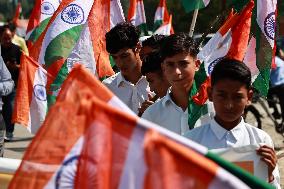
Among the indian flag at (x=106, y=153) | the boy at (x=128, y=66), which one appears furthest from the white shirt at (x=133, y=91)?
the indian flag at (x=106, y=153)

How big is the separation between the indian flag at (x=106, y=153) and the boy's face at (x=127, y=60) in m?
2.54

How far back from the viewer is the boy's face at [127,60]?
513 centimetres

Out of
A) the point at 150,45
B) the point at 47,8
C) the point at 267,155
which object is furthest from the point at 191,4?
the point at 267,155

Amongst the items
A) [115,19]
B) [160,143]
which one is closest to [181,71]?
[160,143]

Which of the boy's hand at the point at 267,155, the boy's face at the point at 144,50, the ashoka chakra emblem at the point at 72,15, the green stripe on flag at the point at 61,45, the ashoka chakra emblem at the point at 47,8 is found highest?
the ashoka chakra emblem at the point at 47,8

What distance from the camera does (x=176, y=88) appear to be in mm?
4055

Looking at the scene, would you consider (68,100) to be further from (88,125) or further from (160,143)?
(160,143)

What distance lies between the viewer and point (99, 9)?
6.24 meters

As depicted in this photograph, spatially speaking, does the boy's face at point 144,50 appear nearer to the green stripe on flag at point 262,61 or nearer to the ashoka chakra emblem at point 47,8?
the green stripe on flag at point 262,61

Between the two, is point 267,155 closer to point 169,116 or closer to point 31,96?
point 169,116

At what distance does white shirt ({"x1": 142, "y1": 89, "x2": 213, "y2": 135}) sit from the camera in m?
4.02

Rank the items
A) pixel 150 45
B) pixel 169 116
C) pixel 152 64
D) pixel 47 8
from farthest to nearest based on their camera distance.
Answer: pixel 47 8 < pixel 150 45 < pixel 152 64 < pixel 169 116

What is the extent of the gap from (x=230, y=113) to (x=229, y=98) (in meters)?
0.08

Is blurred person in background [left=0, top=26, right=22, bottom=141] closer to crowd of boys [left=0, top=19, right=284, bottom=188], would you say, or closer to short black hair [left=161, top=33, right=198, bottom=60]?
crowd of boys [left=0, top=19, right=284, bottom=188]
